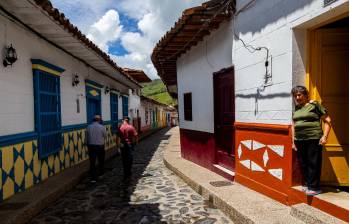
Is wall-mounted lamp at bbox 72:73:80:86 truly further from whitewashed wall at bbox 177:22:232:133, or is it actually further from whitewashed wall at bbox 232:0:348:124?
whitewashed wall at bbox 232:0:348:124

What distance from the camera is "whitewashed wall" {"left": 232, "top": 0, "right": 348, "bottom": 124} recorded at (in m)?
4.50

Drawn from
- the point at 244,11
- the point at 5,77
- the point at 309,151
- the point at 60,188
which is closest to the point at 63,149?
the point at 60,188

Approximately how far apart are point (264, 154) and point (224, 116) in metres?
2.31

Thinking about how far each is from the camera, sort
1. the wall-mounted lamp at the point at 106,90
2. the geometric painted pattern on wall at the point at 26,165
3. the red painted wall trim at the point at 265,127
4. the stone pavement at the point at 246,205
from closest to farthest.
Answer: the stone pavement at the point at 246,205, the red painted wall trim at the point at 265,127, the geometric painted pattern on wall at the point at 26,165, the wall-mounted lamp at the point at 106,90

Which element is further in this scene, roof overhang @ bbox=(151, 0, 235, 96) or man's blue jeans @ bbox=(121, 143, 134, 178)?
man's blue jeans @ bbox=(121, 143, 134, 178)

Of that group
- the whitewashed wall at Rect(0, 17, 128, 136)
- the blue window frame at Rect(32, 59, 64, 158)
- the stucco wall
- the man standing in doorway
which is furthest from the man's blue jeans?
the stucco wall

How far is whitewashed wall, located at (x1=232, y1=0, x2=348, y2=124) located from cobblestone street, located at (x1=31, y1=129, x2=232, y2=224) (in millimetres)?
1812

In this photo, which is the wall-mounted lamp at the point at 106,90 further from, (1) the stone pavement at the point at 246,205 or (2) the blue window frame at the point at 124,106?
(1) the stone pavement at the point at 246,205

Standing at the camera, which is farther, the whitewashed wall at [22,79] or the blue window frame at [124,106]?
the blue window frame at [124,106]

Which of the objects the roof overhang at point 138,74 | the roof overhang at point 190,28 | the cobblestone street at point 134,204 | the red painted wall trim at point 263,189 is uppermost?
the roof overhang at point 138,74

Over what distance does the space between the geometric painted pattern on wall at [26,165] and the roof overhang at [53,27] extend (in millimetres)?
2260

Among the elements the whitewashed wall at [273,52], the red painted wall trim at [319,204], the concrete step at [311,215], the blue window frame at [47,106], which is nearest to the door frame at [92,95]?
the blue window frame at [47,106]

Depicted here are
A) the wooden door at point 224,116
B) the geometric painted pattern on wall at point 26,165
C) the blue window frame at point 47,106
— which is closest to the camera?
the geometric painted pattern on wall at point 26,165

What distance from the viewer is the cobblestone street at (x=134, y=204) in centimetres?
532
